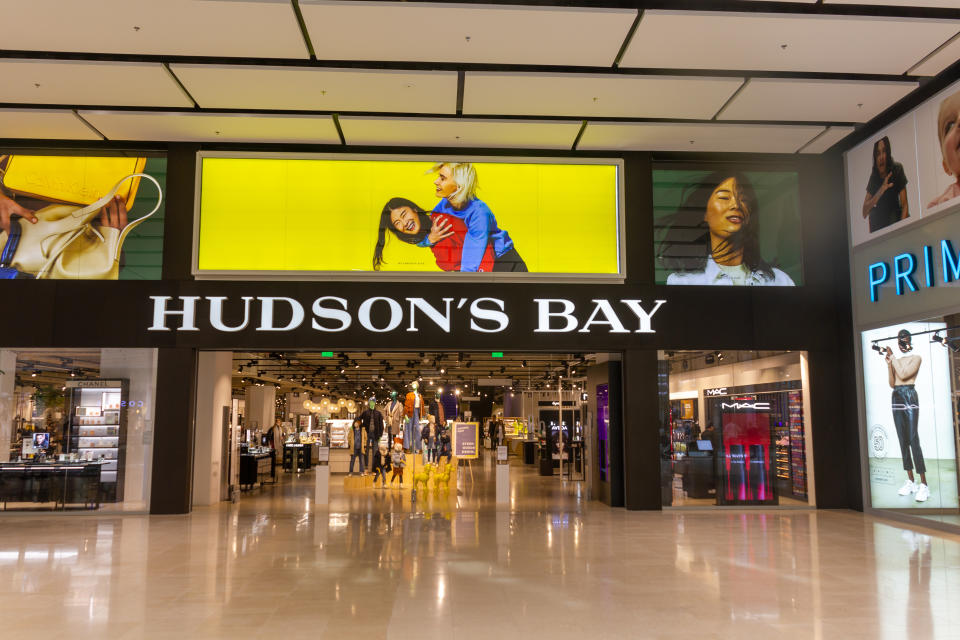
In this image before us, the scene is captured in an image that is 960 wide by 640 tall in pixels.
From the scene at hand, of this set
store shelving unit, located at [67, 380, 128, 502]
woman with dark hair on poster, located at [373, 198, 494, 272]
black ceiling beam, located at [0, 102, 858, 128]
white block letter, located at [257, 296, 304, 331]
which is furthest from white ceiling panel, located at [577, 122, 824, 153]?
store shelving unit, located at [67, 380, 128, 502]

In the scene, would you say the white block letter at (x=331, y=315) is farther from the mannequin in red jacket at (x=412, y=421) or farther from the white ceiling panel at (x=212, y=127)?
the mannequin in red jacket at (x=412, y=421)

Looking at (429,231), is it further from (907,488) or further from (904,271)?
(907,488)

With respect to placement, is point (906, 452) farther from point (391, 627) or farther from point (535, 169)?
point (391, 627)

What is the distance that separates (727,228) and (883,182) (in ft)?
7.64

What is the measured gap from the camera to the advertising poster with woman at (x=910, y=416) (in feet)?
32.0

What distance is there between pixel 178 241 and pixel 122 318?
146cm

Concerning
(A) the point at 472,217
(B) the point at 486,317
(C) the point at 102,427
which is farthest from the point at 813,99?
(C) the point at 102,427

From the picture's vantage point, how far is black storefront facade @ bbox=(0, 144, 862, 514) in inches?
446

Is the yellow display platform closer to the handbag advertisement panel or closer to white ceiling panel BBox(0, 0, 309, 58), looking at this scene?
the handbag advertisement panel

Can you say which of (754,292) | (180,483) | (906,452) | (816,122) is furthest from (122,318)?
(906,452)

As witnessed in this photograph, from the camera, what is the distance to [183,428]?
37.2ft

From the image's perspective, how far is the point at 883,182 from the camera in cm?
1105

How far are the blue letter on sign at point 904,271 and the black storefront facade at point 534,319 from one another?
132cm

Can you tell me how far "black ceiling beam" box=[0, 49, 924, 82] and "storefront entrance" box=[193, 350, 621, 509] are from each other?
4.65 metres
